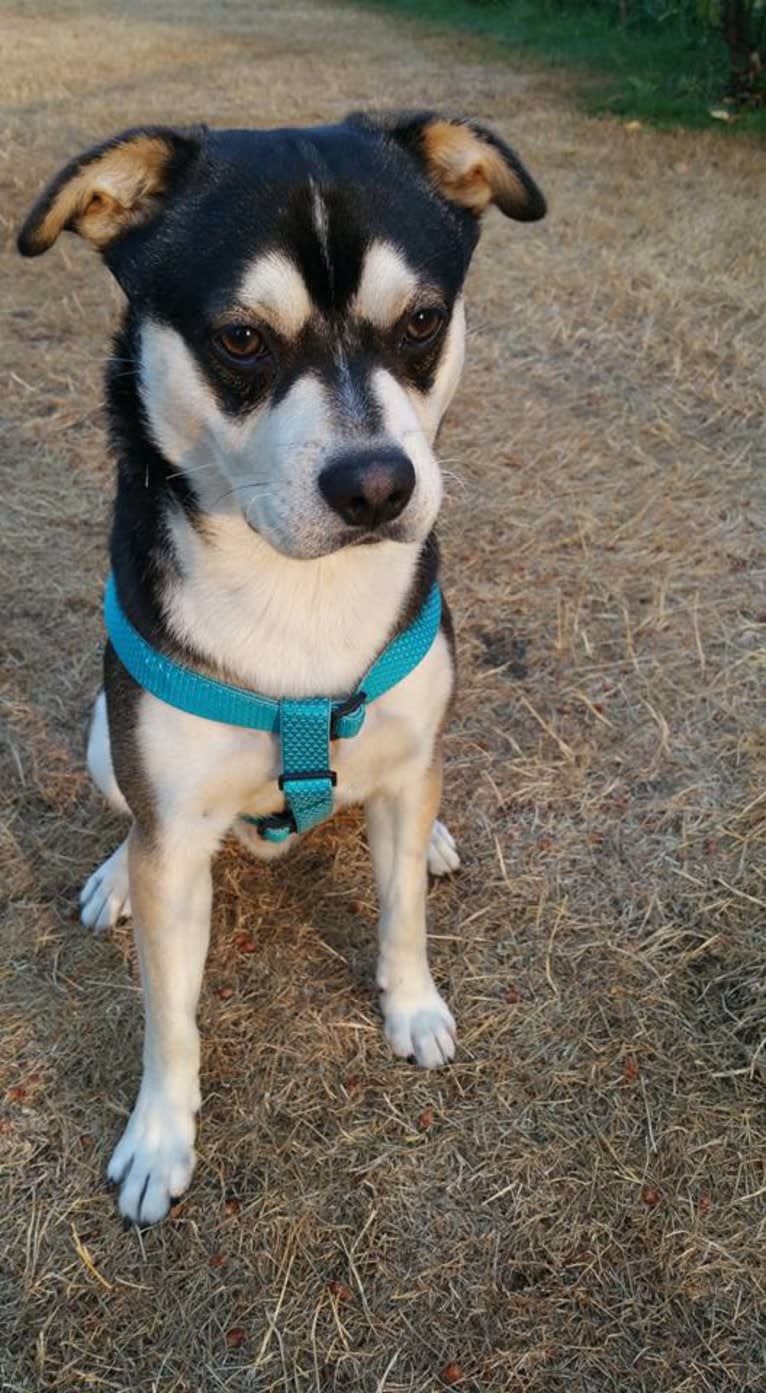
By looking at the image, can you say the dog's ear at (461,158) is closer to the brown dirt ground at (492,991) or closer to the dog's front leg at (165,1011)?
the dog's front leg at (165,1011)

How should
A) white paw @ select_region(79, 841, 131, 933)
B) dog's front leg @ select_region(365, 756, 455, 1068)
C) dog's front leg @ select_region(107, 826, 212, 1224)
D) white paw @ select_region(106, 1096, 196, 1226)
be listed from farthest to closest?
white paw @ select_region(79, 841, 131, 933) → dog's front leg @ select_region(365, 756, 455, 1068) → white paw @ select_region(106, 1096, 196, 1226) → dog's front leg @ select_region(107, 826, 212, 1224)

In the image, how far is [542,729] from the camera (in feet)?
11.3

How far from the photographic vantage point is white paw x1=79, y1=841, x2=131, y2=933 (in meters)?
2.84

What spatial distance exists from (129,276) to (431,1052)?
1.77 meters

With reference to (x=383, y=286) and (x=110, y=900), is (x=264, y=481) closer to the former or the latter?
(x=383, y=286)

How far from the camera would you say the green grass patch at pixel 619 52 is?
28.9 ft

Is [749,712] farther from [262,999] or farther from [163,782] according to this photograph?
[163,782]

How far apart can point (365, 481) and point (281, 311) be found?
321mm

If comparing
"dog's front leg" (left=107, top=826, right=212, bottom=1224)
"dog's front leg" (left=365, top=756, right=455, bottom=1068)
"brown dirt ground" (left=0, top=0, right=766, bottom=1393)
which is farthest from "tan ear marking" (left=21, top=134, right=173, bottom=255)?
"brown dirt ground" (left=0, top=0, right=766, bottom=1393)

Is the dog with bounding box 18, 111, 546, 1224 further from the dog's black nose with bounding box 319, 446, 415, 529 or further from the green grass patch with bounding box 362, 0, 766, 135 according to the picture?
the green grass patch with bounding box 362, 0, 766, 135

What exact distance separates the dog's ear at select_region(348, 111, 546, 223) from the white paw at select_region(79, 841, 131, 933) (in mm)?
1748

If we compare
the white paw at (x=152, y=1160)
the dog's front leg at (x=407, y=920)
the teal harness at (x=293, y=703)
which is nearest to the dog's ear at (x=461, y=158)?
the teal harness at (x=293, y=703)

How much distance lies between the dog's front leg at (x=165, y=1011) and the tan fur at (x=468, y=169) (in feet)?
4.42

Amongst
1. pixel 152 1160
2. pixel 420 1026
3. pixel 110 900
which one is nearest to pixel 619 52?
pixel 110 900
